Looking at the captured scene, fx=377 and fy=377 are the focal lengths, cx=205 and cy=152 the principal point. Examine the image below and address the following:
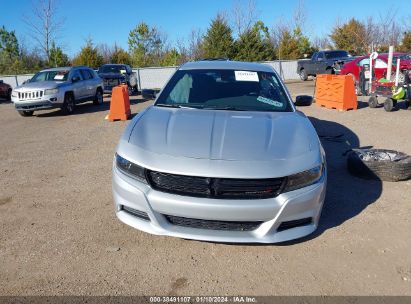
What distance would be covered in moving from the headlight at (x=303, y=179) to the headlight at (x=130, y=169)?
1170 millimetres

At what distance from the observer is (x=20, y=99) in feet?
42.2

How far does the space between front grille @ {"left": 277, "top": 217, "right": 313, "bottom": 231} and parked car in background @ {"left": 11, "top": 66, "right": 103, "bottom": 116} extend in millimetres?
11523

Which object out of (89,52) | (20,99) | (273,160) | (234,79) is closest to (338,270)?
(273,160)

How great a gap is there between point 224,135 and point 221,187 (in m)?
0.66

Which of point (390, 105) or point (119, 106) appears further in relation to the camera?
point (119, 106)

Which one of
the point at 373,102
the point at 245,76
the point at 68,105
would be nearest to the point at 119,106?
the point at 68,105

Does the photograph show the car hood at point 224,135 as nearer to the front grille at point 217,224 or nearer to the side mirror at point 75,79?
the front grille at point 217,224

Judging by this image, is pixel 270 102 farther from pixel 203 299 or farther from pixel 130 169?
pixel 203 299

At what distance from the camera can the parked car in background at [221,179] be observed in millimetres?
2930

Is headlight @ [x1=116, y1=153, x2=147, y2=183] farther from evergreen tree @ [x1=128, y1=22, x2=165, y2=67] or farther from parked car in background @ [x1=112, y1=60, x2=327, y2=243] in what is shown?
evergreen tree @ [x1=128, y1=22, x2=165, y2=67]

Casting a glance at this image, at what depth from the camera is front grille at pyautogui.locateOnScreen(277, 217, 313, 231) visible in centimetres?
309

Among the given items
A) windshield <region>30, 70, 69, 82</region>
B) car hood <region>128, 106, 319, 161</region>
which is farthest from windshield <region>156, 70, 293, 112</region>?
windshield <region>30, 70, 69, 82</region>

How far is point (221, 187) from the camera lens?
2.94 m

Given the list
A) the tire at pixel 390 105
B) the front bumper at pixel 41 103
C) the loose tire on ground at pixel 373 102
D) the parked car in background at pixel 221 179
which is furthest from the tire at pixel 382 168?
the front bumper at pixel 41 103
